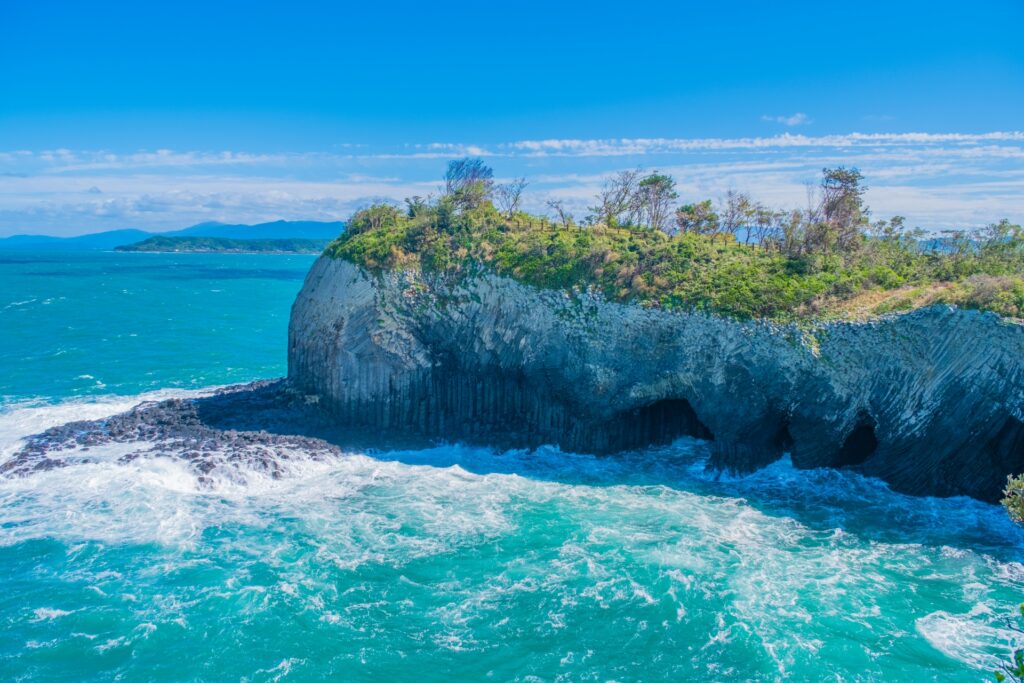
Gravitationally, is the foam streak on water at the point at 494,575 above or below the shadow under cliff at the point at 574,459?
below

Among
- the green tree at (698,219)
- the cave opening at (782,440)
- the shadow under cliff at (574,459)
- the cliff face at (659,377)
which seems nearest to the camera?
the shadow under cliff at (574,459)

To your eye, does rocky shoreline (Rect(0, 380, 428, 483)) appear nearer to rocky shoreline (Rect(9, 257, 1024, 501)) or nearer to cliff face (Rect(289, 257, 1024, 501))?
rocky shoreline (Rect(9, 257, 1024, 501))

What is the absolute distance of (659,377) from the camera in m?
32.1

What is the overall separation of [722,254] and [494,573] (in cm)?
2234

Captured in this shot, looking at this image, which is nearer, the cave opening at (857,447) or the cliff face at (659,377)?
the cliff face at (659,377)

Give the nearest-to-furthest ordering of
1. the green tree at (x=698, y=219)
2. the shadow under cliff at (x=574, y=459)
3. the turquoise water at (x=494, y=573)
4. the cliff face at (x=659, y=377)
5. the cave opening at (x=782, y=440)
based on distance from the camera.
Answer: the turquoise water at (x=494, y=573)
the shadow under cliff at (x=574, y=459)
the cliff face at (x=659, y=377)
the cave opening at (x=782, y=440)
the green tree at (x=698, y=219)

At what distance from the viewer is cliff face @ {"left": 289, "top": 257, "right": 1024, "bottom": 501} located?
1071 inches

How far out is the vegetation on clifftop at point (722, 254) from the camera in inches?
1228

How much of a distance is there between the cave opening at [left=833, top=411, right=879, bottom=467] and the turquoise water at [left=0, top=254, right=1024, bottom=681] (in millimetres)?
1116

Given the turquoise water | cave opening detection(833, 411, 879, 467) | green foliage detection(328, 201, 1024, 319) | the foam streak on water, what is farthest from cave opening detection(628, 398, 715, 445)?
cave opening detection(833, 411, 879, 467)

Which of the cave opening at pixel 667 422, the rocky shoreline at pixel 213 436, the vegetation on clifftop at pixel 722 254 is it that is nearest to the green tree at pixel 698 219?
the vegetation on clifftop at pixel 722 254

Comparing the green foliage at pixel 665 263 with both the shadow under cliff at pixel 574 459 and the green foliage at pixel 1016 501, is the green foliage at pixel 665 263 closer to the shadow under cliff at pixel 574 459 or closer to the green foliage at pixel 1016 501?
the shadow under cliff at pixel 574 459

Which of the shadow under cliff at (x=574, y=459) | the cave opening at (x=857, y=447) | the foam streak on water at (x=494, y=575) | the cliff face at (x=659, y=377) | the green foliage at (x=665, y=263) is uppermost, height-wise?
the green foliage at (x=665, y=263)

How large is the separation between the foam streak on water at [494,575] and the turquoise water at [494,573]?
0.29 ft
